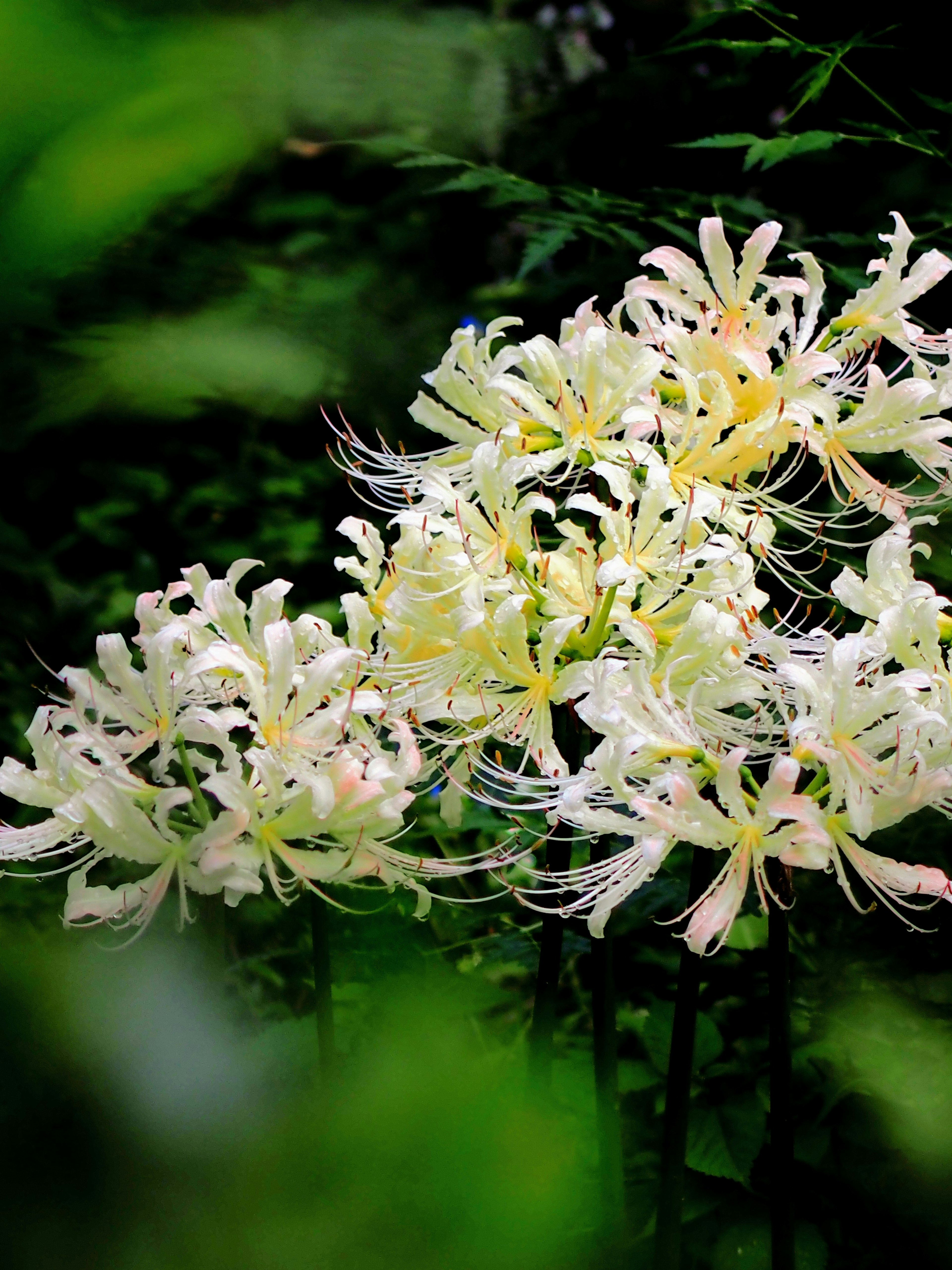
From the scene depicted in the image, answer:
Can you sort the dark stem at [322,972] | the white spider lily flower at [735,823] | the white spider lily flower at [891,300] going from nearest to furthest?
the white spider lily flower at [735,823]
the dark stem at [322,972]
the white spider lily flower at [891,300]

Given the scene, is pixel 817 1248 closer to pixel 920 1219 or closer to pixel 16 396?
pixel 920 1219

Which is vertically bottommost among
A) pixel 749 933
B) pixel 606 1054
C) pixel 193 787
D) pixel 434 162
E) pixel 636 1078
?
pixel 749 933

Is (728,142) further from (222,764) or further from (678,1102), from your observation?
(678,1102)

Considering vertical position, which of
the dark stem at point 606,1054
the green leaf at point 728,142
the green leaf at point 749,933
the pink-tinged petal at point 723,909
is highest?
the green leaf at point 728,142

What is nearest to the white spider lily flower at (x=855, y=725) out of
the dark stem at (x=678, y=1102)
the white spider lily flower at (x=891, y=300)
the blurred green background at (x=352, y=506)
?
the dark stem at (x=678, y=1102)

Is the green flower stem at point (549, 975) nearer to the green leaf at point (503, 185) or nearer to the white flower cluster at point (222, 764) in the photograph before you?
the white flower cluster at point (222, 764)

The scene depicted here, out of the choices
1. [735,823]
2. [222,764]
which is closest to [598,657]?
[735,823]

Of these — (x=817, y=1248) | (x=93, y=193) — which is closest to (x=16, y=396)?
(x=93, y=193)
